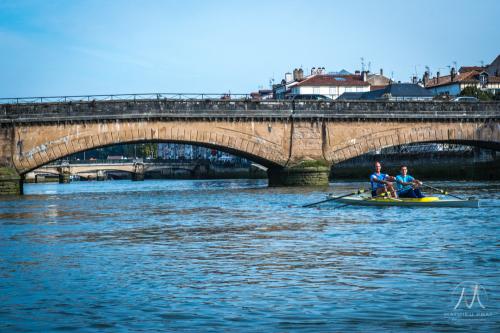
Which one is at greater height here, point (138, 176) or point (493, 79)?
point (493, 79)

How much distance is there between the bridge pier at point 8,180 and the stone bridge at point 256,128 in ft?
0.21

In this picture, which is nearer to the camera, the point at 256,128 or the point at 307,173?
the point at 256,128

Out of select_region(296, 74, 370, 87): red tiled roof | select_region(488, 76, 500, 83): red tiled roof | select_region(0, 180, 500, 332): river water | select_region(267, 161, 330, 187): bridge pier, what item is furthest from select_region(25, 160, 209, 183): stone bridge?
select_region(0, 180, 500, 332): river water

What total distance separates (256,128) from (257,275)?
44.6 metres

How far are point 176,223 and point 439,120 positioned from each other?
38.4 metres

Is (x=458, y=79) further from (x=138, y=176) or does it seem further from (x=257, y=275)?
(x=257, y=275)

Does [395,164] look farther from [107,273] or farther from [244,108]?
[107,273]

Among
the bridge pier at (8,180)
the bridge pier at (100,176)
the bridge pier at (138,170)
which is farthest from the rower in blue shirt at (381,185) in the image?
the bridge pier at (100,176)

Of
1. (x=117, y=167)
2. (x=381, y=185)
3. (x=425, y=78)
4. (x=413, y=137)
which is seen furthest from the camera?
(x=425, y=78)

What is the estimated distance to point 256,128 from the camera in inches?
2397

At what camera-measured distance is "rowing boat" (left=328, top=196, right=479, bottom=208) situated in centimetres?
3250

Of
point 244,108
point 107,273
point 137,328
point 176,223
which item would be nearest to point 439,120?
point 244,108

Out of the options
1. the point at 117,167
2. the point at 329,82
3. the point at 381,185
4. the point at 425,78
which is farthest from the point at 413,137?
the point at 425,78

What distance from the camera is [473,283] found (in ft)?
48.4
